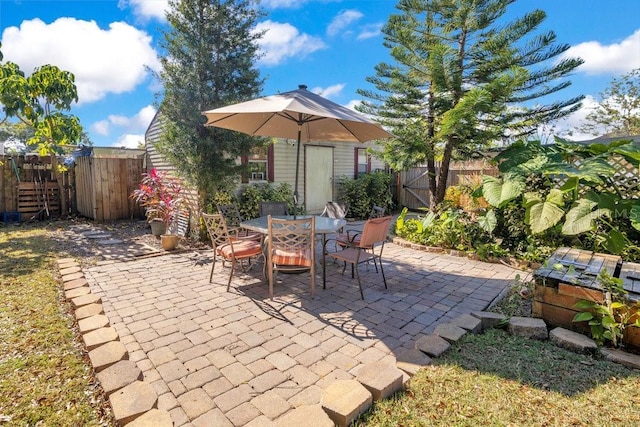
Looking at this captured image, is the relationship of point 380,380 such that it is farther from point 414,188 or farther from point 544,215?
point 414,188

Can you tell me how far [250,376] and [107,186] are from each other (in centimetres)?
782

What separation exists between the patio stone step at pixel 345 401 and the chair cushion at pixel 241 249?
2104mm

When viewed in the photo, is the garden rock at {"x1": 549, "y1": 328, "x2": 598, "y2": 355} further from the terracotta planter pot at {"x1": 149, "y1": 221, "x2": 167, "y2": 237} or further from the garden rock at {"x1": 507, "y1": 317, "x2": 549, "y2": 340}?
the terracotta planter pot at {"x1": 149, "y1": 221, "x2": 167, "y2": 237}

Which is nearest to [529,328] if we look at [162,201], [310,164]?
[162,201]

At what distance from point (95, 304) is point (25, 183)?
24.5ft

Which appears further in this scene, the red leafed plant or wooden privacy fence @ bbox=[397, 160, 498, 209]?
wooden privacy fence @ bbox=[397, 160, 498, 209]

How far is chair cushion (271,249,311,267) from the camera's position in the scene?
331 centimetres

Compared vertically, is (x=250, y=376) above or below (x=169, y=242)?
below

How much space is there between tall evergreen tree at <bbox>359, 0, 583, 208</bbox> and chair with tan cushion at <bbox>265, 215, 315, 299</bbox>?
356 cm

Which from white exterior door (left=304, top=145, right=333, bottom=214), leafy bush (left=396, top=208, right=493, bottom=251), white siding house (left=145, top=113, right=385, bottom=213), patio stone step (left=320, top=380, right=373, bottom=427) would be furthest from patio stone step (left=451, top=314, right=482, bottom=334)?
white exterior door (left=304, top=145, right=333, bottom=214)

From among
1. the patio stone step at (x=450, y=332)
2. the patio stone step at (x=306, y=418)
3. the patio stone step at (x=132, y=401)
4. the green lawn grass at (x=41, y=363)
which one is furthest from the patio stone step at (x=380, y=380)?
the green lawn grass at (x=41, y=363)

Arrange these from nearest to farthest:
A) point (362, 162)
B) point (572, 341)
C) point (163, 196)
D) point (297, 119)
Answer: point (572, 341), point (297, 119), point (163, 196), point (362, 162)

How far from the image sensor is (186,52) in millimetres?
5703

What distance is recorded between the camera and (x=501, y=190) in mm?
4719
